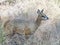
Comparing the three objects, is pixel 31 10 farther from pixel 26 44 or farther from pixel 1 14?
pixel 26 44

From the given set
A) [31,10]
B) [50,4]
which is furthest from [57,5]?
[31,10]

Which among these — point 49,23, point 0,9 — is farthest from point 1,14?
point 49,23

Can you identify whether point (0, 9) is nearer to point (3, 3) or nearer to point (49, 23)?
point (3, 3)

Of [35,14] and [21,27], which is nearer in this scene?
Result: [21,27]

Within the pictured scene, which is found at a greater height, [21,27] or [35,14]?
[35,14]

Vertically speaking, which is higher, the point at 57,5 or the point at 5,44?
the point at 57,5

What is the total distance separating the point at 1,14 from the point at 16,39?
1810 millimetres

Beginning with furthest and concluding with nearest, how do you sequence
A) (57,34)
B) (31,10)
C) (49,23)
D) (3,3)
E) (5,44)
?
(3,3), (31,10), (49,23), (57,34), (5,44)

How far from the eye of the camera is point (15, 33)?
299 inches

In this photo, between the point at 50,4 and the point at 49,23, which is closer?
the point at 49,23

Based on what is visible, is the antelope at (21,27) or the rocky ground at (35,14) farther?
the rocky ground at (35,14)

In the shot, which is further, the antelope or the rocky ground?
the rocky ground

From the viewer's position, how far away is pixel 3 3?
401 inches

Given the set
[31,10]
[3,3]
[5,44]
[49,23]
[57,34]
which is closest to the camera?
[5,44]
